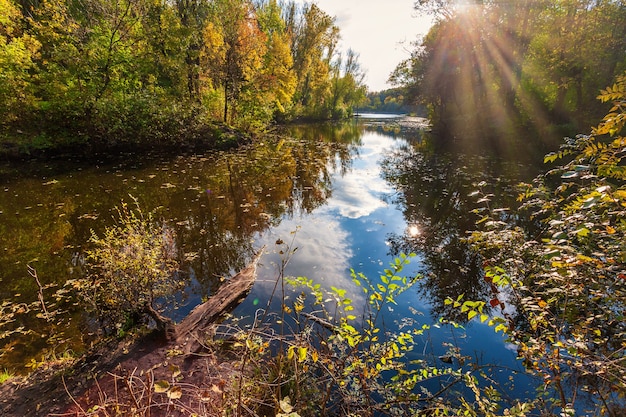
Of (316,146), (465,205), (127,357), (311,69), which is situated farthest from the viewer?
(311,69)

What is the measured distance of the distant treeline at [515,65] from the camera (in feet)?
56.9

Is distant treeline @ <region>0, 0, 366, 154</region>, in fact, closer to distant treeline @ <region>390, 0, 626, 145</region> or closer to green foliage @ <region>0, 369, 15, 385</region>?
green foliage @ <region>0, 369, 15, 385</region>

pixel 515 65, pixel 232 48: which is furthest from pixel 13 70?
pixel 515 65

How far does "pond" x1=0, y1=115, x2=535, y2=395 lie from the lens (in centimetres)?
457

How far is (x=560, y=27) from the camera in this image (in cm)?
1817

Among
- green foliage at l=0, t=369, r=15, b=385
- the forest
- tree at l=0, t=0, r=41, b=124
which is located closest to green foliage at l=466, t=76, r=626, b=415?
the forest

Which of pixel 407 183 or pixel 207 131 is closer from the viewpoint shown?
pixel 407 183

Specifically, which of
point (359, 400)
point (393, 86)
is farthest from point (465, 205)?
point (393, 86)

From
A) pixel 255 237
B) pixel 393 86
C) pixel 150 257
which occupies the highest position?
pixel 393 86

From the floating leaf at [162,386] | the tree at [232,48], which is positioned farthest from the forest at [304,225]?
the tree at [232,48]

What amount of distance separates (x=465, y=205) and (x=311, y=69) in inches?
1658

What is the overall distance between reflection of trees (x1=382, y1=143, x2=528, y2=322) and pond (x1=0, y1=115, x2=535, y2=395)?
4 cm

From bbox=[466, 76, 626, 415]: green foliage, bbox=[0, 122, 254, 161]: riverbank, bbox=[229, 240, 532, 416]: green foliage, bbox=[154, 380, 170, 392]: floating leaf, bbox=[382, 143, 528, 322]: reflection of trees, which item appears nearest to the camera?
bbox=[154, 380, 170, 392]: floating leaf

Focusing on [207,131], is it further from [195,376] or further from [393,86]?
[393,86]
